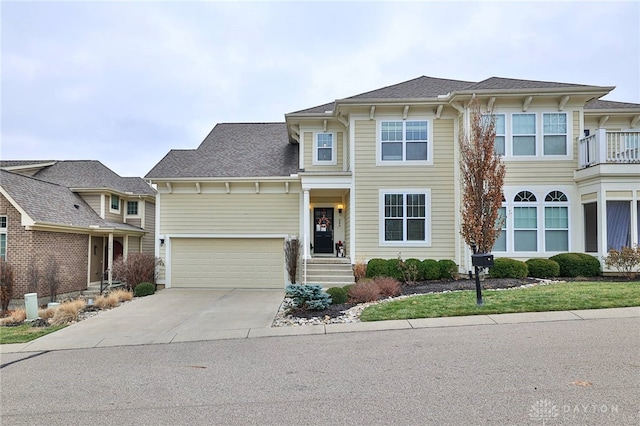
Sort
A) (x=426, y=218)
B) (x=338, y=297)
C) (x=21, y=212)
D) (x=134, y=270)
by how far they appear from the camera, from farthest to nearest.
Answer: (x=134, y=270), (x=426, y=218), (x=21, y=212), (x=338, y=297)

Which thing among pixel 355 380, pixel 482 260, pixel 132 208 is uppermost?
pixel 132 208

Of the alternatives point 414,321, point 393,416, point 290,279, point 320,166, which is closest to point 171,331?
point 414,321

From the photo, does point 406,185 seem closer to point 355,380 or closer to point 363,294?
point 363,294

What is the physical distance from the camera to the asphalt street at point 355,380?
3.98 meters

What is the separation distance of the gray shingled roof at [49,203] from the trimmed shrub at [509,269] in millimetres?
15162

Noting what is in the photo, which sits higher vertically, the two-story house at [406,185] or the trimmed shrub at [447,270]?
the two-story house at [406,185]

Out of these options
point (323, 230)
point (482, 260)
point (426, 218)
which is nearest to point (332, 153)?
point (323, 230)

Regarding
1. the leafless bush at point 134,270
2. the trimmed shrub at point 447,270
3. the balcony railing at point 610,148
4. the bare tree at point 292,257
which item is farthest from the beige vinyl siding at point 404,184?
the leafless bush at point 134,270

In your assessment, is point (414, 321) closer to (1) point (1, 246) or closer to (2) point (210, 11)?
(2) point (210, 11)

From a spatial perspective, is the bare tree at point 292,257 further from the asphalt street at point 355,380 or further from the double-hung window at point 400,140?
the asphalt street at point 355,380

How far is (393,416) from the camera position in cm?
391

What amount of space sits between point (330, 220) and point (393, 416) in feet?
44.1

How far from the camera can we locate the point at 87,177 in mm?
19938

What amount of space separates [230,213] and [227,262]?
2009 millimetres
